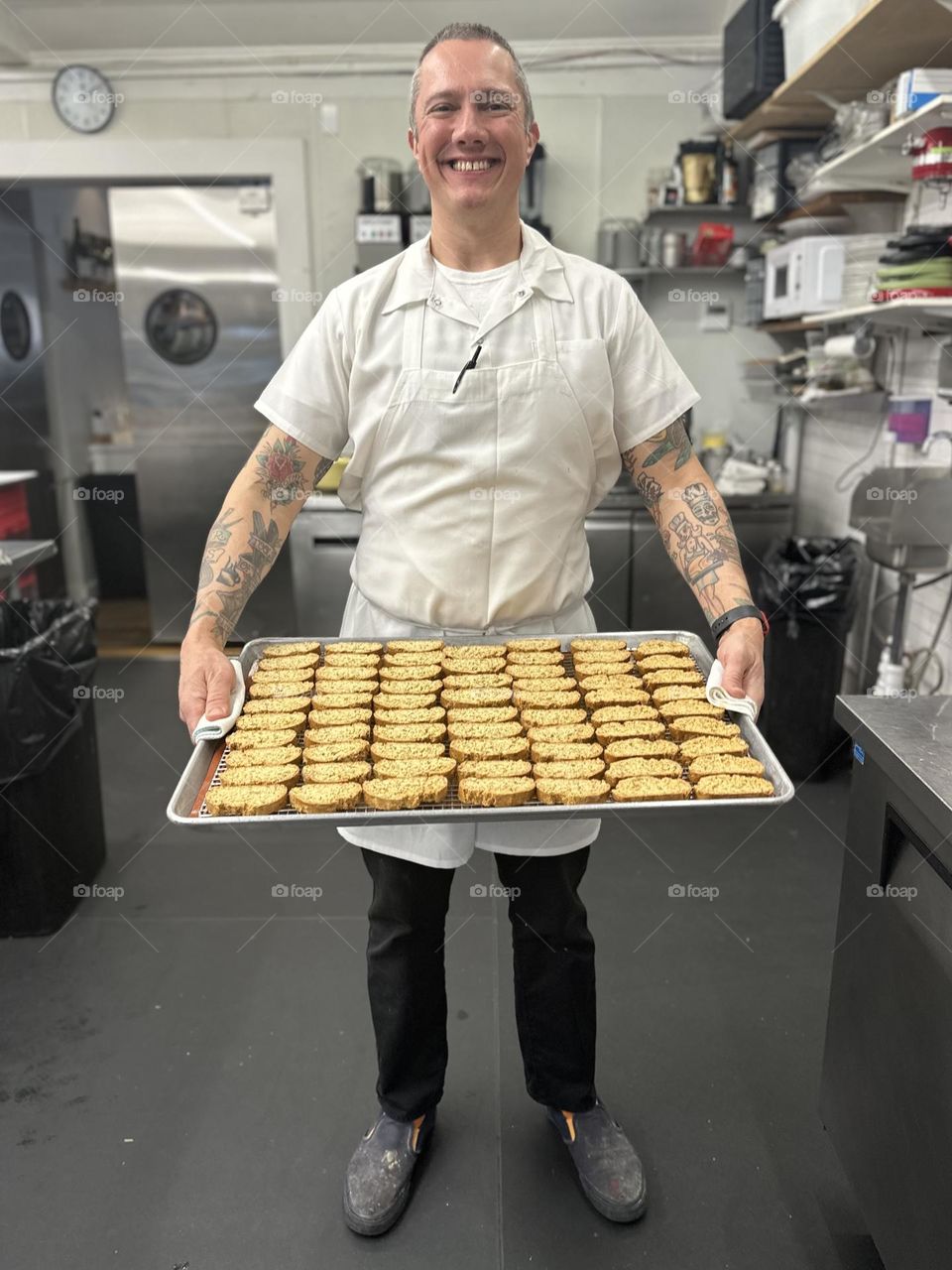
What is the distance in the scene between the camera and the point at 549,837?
5.05 feet

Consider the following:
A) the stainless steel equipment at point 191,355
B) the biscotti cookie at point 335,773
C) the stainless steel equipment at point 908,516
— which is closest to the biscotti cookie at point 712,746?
the biscotti cookie at point 335,773

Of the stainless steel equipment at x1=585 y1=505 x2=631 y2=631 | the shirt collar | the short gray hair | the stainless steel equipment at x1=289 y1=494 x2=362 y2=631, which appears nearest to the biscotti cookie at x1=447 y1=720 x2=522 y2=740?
the shirt collar

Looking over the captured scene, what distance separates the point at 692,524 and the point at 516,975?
2.73 ft

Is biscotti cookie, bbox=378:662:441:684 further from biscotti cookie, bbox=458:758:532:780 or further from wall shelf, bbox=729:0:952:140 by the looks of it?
wall shelf, bbox=729:0:952:140

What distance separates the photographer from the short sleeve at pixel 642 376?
1592 millimetres

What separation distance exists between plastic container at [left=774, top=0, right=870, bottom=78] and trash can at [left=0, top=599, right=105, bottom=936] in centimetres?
273

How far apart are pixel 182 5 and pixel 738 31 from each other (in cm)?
226

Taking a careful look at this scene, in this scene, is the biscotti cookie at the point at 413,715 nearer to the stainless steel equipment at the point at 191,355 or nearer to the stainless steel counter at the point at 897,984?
the stainless steel counter at the point at 897,984

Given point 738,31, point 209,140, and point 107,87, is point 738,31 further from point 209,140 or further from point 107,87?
point 107,87

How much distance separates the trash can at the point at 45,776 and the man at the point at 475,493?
1128 millimetres

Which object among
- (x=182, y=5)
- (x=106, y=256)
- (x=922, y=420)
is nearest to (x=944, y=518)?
(x=922, y=420)

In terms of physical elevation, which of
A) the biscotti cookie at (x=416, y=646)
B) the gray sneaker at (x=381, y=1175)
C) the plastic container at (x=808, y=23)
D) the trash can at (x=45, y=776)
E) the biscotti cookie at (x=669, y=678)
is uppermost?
the plastic container at (x=808, y=23)

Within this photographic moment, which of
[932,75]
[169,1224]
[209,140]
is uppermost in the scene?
[209,140]

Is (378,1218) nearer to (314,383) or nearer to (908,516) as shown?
(314,383)
